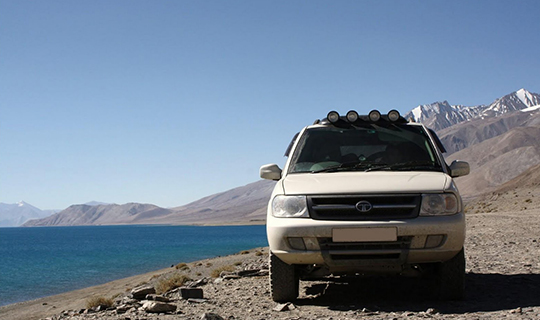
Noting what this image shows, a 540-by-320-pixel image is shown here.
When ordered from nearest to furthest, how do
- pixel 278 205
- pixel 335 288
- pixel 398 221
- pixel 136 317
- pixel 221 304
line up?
→ pixel 398 221, pixel 278 205, pixel 136 317, pixel 221 304, pixel 335 288

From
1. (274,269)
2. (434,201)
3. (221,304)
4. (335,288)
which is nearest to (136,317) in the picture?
(221,304)

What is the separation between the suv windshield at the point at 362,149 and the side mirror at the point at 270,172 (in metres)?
0.19

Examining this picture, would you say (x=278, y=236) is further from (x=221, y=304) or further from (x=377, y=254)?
(x=221, y=304)

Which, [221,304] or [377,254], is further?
[221,304]

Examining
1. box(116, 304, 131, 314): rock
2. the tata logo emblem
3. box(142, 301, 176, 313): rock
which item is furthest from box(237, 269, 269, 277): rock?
the tata logo emblem

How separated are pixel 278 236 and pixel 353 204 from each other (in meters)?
0.85

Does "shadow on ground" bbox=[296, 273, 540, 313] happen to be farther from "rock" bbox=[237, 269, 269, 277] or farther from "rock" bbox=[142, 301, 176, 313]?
"rock" bbox=[237, 269, 269, 277]

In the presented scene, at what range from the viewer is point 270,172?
22.1 feet

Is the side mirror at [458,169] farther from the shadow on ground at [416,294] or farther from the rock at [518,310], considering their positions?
the rock at [518,310]

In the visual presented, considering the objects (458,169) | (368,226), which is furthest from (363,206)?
(458,169)

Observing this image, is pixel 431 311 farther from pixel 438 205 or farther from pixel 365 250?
pixel 438 205

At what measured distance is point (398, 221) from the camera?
550 centimetres

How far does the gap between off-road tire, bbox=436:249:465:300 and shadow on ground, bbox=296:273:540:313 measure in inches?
3.8

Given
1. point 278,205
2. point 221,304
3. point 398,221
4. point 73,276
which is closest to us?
point 398,221
